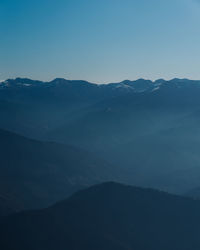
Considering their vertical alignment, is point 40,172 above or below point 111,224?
below

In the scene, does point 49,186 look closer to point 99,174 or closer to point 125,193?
point 99,174

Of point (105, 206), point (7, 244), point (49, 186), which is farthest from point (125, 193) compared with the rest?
point (49, 186)

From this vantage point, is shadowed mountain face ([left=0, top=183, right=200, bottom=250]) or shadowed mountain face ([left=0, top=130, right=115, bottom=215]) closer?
shadowed mountain face ([left=0, top=183, right=200, bottom=250])

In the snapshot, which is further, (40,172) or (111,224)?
(40,172)

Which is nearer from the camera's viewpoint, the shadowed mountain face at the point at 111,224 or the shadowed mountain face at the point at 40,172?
the shadowed mountain face at the point at 111,224
